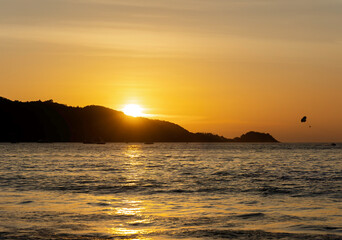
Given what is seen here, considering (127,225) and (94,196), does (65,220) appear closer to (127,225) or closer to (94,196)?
(127,225)

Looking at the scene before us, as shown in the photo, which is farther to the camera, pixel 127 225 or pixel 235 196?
pixel 235 196

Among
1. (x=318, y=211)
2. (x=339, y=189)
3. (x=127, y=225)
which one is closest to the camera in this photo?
(x=127, y=225)

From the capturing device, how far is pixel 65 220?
2580cm

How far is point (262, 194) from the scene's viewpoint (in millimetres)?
39281

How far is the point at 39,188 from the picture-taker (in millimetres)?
42625

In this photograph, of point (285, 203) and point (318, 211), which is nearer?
point (318, 211)

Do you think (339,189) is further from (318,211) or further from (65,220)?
(65,220)

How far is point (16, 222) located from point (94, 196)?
1239 centimetres

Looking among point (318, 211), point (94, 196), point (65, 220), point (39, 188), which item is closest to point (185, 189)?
point (94, 196)

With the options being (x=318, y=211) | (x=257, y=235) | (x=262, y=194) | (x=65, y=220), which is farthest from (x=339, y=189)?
(x=65, y=220)

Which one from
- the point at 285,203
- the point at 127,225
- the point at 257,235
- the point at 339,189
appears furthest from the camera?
the point at 339,189

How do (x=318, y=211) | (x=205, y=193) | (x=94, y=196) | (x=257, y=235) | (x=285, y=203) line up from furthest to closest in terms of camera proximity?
(x=205, y=193), (x=94, y=196), (x=285, y=203), (x=318, y=211), (x=257, y=235)

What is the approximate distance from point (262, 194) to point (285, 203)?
19.0ft

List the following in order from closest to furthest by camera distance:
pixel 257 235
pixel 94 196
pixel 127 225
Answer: pixel 257 235 → pixel 127 225 → pixel 94 196
